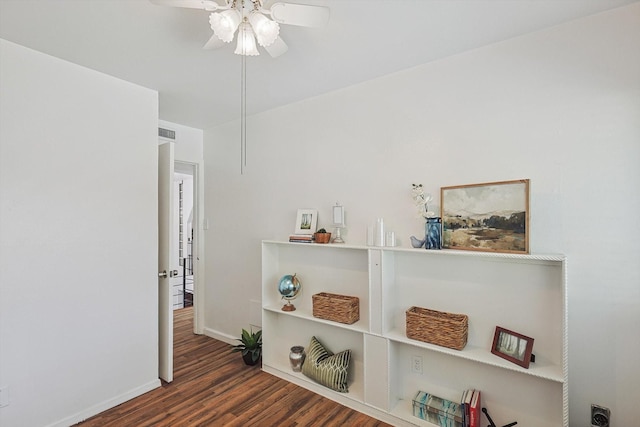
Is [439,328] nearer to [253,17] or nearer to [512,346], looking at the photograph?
[512,346]

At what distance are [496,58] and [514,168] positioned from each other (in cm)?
74

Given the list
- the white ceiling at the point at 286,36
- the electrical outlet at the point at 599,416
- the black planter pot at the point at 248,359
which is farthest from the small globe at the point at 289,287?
the electrical outlet at the point at 599,416

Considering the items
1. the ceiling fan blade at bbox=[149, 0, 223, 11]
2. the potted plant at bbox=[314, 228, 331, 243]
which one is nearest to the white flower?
the potted plant at bbox=[314, 228, 331, 243]

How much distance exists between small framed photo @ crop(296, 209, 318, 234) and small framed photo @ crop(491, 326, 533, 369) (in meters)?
1.61

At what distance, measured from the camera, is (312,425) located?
2252 millimetres

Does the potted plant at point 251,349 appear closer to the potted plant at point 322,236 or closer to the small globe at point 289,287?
the small globe at point 289,287

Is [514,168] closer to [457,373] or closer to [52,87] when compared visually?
[457,373]

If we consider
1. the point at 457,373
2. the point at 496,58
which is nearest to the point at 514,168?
the point at 496,58

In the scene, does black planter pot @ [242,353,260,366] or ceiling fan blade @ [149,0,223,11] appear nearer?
ceiling fan blade @ [149,0,223,11]

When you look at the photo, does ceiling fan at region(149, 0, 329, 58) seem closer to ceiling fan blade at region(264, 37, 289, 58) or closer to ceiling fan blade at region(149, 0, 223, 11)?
ceiling fan blade at region(149, 0, 223, 11)

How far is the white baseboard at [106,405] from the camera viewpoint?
225 cm

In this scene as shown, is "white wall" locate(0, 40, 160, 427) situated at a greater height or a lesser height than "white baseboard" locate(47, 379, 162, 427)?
greater

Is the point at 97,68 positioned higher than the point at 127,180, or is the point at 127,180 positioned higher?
the point at 97,68

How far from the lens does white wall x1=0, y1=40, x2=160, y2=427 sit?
205 centimetres
